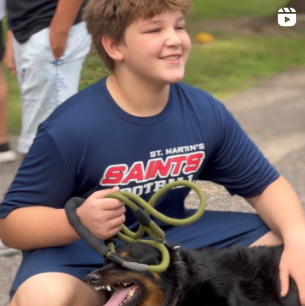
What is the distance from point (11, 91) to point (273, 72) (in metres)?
2.81

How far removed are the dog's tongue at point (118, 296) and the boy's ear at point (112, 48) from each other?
809 millimetres

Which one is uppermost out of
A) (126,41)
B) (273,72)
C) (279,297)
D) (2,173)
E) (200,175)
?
(126,41)

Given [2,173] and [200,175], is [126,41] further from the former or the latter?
[2,173]

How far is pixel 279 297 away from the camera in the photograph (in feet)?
8.13

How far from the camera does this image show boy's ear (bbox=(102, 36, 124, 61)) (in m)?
2.61

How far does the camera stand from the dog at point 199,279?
221 centimetres

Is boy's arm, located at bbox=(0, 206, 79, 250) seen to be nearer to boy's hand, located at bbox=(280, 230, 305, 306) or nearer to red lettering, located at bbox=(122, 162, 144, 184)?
red lettering, located at bbox=(122, 162, 144, 184)

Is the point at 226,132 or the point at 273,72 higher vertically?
the point at 226,132

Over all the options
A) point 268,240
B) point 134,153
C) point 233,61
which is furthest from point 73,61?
point 233,61

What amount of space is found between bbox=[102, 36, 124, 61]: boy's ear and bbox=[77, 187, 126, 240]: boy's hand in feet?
1.79

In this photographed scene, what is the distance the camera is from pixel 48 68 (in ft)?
13.1

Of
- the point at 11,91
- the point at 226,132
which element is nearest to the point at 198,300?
the point at 226,132

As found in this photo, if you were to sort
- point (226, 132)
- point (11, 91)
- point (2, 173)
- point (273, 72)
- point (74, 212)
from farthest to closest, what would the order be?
point (273, 72), point (11, 91), point (2, 173), point (226, 132), point (74, 212)

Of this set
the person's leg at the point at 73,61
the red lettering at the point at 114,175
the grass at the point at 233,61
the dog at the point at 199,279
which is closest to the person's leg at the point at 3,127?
the grass at the point at 233,61
